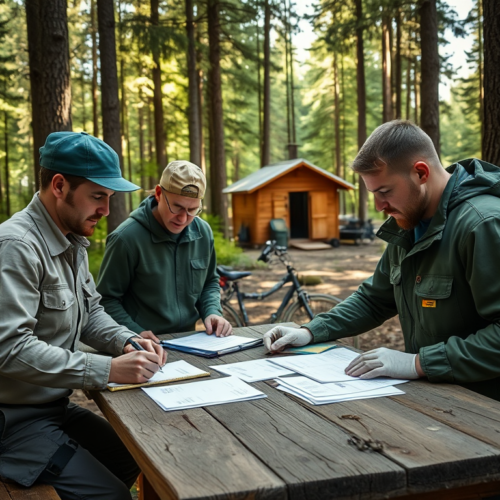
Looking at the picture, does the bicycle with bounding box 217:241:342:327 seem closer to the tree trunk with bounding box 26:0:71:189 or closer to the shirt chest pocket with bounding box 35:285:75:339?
the tree trunk with bounding box 26:0:71:189

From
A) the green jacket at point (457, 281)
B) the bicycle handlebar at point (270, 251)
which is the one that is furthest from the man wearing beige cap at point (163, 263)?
the bicycle handlebar at point (270, 251)

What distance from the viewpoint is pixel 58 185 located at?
2898 millimetres

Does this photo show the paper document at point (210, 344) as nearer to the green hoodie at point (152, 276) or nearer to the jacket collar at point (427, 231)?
the green hoodie at point (152, 276)

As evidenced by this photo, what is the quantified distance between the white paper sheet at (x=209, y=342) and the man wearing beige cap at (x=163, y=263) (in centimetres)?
15

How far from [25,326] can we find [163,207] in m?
1.72

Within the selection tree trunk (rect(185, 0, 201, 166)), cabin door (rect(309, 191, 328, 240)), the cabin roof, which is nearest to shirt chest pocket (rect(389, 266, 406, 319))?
tree trunk (rect(185, 0, 201, 166))

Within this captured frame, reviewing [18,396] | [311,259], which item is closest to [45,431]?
[18,396]

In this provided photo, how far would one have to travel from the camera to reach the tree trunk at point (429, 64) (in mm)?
12539

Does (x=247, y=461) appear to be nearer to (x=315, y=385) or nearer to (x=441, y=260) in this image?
(x=315, y=385)

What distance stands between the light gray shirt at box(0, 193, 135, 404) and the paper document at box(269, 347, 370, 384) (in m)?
0.89

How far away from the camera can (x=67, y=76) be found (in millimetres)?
8383

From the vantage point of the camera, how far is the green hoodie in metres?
4.09

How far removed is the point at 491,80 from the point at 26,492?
5060 mm

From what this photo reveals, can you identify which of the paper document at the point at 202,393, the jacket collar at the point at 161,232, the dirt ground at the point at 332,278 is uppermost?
the jacket collar at the point at 161,232
